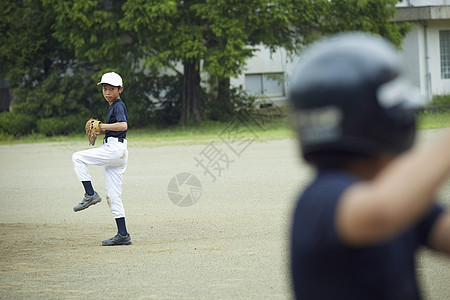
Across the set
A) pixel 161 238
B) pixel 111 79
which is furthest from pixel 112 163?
pixel 161 238

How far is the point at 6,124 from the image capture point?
29766 millimetres

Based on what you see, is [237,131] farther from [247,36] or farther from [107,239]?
[107,239]

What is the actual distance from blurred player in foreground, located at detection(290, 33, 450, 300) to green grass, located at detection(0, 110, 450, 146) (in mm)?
21076

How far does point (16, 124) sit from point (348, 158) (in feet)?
97.2

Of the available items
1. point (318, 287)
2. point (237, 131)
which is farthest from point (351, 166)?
point (237, 131)

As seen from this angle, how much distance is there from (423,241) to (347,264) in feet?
0.99

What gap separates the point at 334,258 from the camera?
1.61 metres

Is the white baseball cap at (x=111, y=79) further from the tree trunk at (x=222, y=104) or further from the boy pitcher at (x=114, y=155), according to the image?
the tree trunk at (x=222, y=104)

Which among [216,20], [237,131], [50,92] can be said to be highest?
[216,20]

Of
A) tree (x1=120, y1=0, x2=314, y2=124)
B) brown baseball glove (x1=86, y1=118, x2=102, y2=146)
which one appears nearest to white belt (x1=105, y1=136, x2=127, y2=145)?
brown baseball glove (x1=86, y1=118, x2=102, y2=146)

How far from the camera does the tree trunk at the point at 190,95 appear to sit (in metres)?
31.5

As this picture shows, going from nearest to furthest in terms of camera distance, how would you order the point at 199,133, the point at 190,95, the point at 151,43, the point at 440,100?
the point at 199,133
the point at 151,43
the point at 190,95
the point at 440,100

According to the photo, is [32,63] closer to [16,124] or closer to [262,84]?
[16,124]

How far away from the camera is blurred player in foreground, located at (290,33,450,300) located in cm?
158
